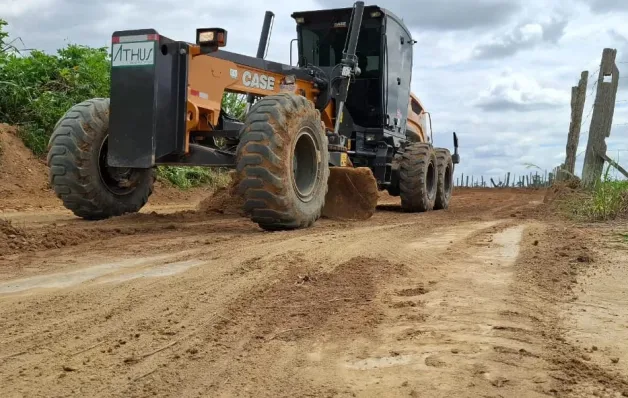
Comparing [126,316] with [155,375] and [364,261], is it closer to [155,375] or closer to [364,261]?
[155,375]

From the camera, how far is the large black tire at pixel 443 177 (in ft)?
42.4

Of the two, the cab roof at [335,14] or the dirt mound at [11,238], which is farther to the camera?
the cab roof at [335,14]

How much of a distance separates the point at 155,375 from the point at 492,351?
4.61 ft

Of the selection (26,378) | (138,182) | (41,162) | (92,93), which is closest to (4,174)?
(41,162)

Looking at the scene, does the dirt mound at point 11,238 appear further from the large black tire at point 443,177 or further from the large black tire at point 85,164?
the large black tire at point 443,177

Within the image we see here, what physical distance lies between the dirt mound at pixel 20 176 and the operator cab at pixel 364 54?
502cm

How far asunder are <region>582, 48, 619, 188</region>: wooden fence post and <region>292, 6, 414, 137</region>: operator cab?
123 inches

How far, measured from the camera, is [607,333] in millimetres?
3357

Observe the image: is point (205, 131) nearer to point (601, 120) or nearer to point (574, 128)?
point (601, 120)

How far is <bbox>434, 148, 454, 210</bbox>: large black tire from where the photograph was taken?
12.9m

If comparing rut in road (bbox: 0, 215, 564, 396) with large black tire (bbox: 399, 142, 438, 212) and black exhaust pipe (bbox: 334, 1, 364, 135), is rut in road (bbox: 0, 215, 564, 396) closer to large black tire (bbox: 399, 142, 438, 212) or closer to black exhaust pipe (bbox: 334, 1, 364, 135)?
black exhaust pipe (bbox: 334, 1, 364, 135)

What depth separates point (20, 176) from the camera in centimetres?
1254

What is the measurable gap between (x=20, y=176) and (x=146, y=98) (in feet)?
21.1

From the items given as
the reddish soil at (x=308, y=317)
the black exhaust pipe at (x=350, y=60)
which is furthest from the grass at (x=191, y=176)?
the reddish soil at (x=308, y=317)
